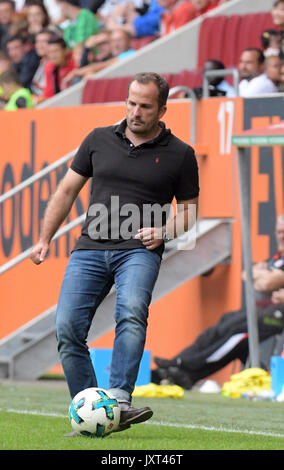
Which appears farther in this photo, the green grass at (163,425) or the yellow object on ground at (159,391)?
the yellow object on ground at (159,391)

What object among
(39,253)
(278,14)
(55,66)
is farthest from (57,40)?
(39,253)

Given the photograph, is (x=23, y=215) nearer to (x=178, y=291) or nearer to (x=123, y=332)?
(x=178, y=291)

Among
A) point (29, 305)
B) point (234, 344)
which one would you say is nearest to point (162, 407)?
point (234, 344)

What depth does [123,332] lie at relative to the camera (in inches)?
261

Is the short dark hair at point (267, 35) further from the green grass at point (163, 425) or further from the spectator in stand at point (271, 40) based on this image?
the green grass at point (163, 425)

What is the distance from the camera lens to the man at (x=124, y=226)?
6656mm

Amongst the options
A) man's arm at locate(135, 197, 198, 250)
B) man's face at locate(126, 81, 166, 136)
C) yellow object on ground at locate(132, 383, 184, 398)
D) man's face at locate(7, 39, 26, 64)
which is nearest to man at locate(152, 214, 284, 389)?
yellow object on ground at locate(132, 383, 184, 398)

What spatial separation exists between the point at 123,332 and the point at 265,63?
7149 mm

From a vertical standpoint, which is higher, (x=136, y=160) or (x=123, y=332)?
(x=136, y=160)

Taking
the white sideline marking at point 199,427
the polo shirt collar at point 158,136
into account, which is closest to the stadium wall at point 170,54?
the white sideline marking at point 199,427

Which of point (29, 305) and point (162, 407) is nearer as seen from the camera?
point (162, 407)

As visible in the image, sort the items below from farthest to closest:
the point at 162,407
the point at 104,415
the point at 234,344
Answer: the point at 234,344
the point at 162,407
the point at 104,415

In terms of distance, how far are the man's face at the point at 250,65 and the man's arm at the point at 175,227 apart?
6.60m

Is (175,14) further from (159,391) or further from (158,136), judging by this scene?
(158,136)
